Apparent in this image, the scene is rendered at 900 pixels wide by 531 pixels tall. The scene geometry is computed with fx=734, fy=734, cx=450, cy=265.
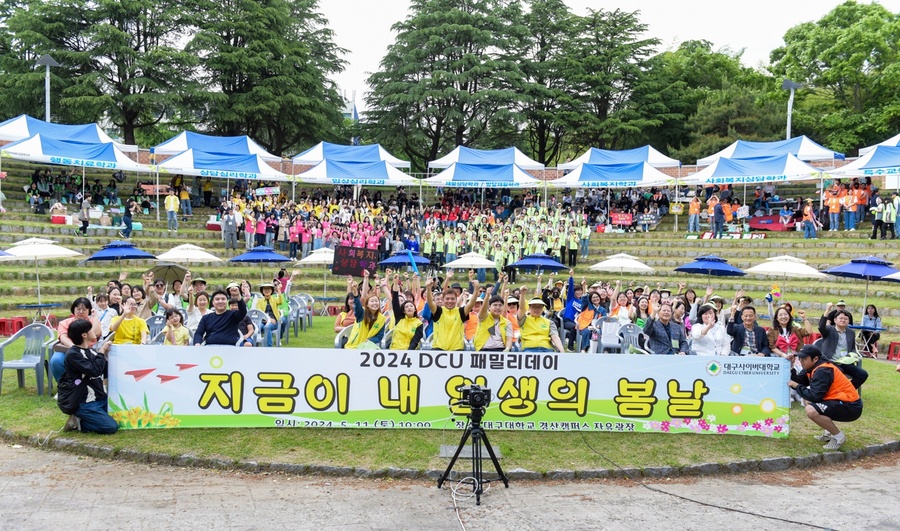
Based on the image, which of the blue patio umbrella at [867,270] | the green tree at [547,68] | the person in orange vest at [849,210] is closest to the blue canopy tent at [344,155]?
the green tree at [547,68]

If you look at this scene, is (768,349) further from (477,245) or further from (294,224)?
(294,224)

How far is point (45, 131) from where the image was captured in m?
28.7

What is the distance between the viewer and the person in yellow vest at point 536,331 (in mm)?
10070

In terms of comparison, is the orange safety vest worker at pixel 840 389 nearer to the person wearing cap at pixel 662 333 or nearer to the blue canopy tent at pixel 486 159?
the person wearing cap at pixel 662 333

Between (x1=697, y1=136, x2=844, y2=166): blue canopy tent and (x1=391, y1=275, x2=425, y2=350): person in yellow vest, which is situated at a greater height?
(x1=697, y1=136, x2=844, y2=166): blue canopy tent

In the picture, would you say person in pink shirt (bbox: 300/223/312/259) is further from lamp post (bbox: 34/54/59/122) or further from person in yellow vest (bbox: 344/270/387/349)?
lamp post (bbox: 34/54/59/122)

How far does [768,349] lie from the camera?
11188mm

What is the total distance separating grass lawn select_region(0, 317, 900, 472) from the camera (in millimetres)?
7930

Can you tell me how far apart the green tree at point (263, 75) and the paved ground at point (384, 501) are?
113 feet

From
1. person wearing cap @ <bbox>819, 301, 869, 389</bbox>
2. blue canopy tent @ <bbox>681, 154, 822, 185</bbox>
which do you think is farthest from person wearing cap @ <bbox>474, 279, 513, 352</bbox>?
blue canopy tent @ <bbox>681, 154, 822, 185</bbox>

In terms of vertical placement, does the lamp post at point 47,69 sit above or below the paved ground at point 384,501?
above

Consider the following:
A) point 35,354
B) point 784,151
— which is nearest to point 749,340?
point 35,354

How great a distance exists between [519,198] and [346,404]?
26.5m

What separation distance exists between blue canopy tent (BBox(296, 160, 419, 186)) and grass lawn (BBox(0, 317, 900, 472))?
21.1 m
